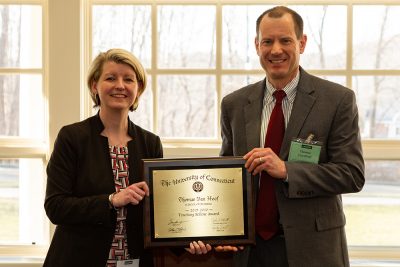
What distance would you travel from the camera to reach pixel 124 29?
10.7 feet

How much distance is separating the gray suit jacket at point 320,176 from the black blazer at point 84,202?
1.76 ft

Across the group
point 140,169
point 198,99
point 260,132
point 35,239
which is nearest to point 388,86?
point 198,99

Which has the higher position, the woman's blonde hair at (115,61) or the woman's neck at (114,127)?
the woman's blonde hair at (115,61)

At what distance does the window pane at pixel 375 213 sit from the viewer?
10.6ft

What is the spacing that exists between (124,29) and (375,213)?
187 cm

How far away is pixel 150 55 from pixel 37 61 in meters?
0.68

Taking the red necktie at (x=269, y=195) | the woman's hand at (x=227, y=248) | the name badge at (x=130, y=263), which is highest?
the red necktie at (x=269, y=195)

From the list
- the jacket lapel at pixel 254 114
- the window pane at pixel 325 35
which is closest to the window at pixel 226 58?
the window pane at pixel 325 35

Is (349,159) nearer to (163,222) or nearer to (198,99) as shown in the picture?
(163,222)

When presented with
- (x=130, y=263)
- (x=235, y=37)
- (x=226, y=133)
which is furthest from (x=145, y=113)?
(x=130, y=263)

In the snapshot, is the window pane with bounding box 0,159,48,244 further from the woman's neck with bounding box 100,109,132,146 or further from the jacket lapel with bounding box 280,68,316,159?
the jacket lapel with bounding box 280,68,316,159

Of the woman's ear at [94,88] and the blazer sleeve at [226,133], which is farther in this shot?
the blazer sleeve at [226,133]

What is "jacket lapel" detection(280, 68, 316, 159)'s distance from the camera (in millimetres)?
2154

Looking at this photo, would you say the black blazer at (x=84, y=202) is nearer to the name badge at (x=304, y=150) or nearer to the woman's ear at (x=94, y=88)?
the woman's ear at (x=94, y=88)
